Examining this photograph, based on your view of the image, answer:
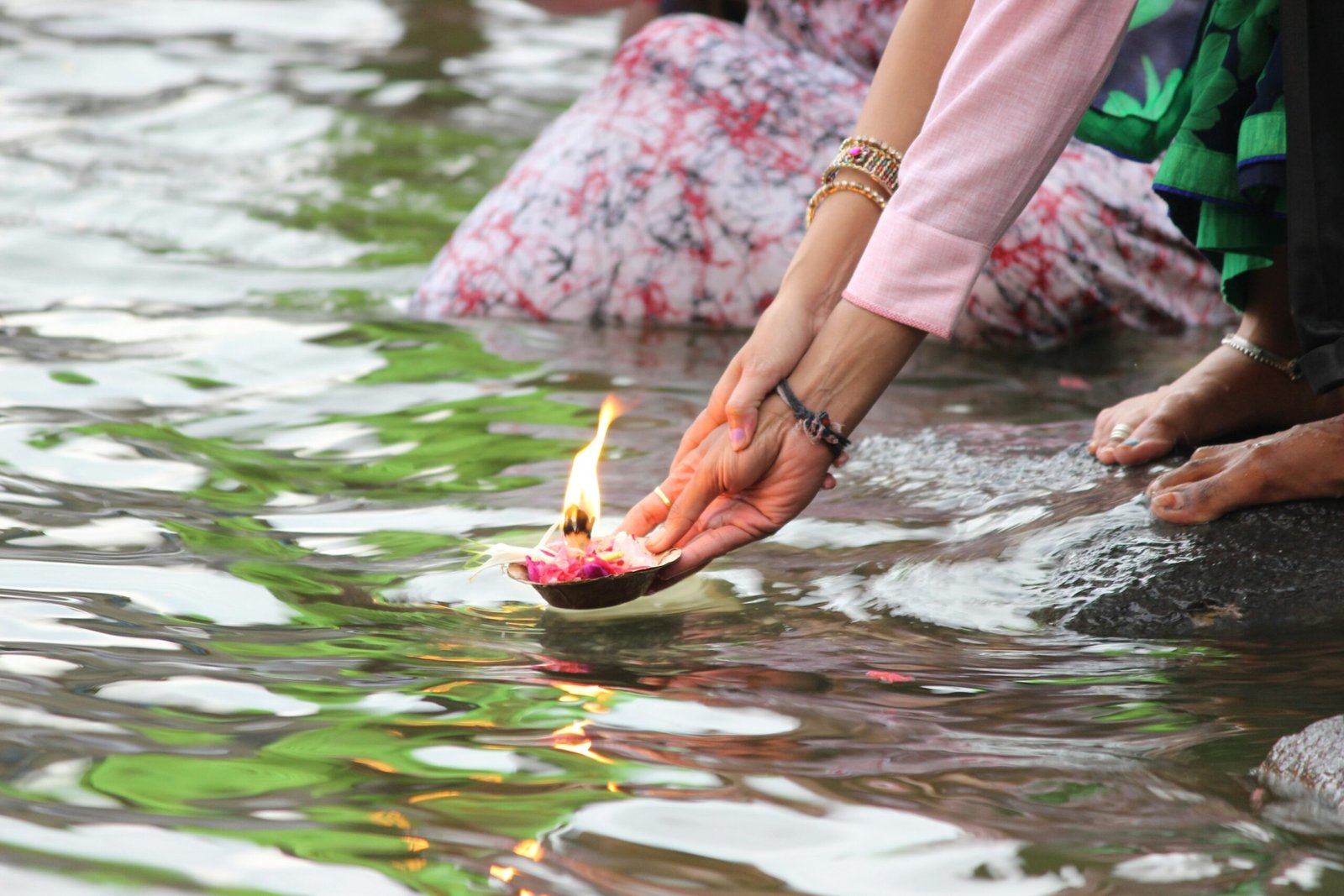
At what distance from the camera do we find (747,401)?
1.68 meters

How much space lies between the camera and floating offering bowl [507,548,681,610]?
1.61 metres

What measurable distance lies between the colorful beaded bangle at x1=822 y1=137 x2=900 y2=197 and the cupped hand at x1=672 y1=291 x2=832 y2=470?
0.18 m

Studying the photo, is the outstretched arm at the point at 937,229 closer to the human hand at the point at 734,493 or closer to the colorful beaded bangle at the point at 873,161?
the human hand at the point at 734,493

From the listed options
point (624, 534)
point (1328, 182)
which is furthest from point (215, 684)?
point (1328, 182)

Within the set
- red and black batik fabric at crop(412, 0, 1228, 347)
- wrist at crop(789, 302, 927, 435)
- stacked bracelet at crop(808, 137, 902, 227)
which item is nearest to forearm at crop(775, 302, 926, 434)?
wrist at crop(789, 302, 927, 435)

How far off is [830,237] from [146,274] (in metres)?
2.44

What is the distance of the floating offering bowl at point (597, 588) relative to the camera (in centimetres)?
161

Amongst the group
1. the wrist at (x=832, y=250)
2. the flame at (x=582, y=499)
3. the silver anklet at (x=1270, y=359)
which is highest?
the wrist at (x=832, y=250)

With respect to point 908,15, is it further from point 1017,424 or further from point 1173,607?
point 1017,424

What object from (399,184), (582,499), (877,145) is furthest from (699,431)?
(399,184)

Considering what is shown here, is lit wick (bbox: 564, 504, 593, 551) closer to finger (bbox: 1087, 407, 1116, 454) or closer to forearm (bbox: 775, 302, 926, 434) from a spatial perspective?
forearm (bbox: 775, 302, 926, 434)

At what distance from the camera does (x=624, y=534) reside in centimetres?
171

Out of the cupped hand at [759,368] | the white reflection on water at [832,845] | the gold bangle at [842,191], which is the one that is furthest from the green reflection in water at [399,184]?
the white reflection on water at [832,845]

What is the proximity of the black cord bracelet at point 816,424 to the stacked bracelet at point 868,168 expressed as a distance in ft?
1.00
